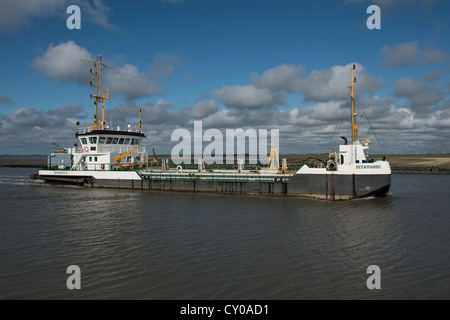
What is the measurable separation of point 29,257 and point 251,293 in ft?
29.0

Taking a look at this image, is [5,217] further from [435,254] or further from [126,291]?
[435,254]

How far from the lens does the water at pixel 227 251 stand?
27.2 feet

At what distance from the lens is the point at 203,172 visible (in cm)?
3020

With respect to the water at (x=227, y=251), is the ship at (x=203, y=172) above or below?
above

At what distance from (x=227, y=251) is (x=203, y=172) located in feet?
62.8

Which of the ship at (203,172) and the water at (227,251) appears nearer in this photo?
the water at (227,251)

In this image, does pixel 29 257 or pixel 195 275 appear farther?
pixel 29 257

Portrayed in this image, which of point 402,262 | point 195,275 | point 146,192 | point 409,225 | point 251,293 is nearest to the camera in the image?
point 251,293

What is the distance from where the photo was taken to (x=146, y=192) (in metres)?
29.6

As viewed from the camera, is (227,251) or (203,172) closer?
(227,251)

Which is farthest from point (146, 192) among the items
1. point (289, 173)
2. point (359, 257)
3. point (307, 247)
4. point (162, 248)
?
point (359, 257)

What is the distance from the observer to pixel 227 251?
37.3 ft

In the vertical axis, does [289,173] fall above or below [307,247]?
above

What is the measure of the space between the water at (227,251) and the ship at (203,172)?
3.08 m
